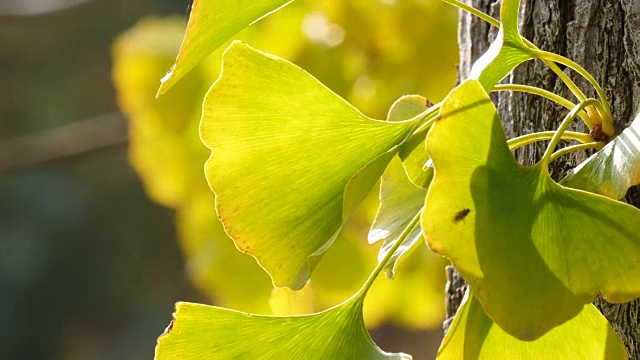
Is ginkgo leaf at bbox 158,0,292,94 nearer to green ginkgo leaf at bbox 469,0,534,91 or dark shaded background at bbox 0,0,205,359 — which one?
green ginkgo leaf at bbox 469,0,534,91

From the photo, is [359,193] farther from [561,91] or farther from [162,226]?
[162,226]

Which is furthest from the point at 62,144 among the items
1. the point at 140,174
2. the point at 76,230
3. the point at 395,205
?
the point at 76,230

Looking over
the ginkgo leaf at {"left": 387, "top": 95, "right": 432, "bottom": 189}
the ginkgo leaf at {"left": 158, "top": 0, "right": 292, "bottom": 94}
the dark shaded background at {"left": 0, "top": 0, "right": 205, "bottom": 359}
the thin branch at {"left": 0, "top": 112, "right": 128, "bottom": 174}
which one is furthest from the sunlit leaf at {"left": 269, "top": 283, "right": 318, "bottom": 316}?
the dark shaded background at {"left": 0, "top": 0, "right": 205, "bottom": 359}

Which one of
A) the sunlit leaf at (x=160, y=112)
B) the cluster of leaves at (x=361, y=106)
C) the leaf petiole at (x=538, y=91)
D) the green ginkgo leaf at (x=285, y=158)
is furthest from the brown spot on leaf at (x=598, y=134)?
the sunlit leaf at (x=160, y=112)

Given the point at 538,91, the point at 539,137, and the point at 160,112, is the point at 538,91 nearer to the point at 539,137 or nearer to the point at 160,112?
the point at 539,137

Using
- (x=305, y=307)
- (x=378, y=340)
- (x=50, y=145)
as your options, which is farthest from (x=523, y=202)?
(x=378, y=340)

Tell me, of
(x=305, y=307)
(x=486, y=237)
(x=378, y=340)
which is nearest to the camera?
(x=486, y=237)
